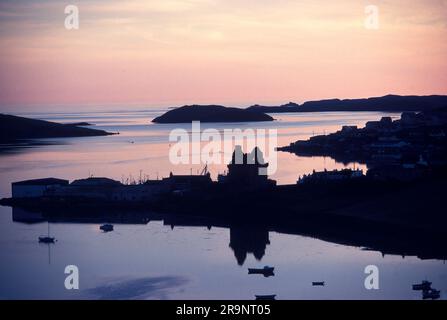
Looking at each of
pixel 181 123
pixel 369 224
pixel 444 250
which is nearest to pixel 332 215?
pixel 369 224

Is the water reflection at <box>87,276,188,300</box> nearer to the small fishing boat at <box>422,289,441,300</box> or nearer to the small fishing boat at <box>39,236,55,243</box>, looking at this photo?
the small fishing boat at <box>422,289,441,300</box>

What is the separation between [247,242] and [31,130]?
18.2m

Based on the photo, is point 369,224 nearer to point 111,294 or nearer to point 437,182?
point 437,182

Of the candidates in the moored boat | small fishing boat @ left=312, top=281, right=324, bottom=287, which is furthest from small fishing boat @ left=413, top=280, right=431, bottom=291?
small fishing boat @ left=312, top=281, right=324, bottom=287

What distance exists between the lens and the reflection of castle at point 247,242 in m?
5.88

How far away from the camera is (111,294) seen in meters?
4.56

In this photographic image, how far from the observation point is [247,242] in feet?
21.0

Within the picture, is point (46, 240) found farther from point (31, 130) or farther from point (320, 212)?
point (31, 130)

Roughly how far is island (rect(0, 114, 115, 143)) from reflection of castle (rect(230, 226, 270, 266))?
1630 cm

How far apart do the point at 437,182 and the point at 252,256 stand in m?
4.08

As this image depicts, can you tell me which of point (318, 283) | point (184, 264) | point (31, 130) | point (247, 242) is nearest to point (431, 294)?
point (318, 283)

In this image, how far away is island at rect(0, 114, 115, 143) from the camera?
22438mm

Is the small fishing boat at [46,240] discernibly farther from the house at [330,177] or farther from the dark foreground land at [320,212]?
the house at [330,177]
